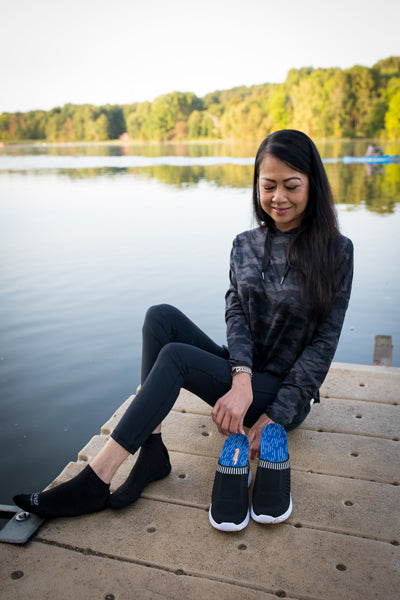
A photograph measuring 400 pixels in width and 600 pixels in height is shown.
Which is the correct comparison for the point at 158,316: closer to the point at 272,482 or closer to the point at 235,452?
the point at 235,452

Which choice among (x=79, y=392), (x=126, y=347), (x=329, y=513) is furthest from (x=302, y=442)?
(x=126, y=347)

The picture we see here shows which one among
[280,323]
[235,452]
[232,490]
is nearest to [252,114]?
[280,323]

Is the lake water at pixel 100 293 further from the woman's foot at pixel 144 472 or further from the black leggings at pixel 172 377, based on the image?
the black leggings at pixel 172 377

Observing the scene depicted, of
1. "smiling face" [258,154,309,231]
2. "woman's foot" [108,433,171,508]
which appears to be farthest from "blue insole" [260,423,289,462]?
"smiling face" [258,154,309,231]

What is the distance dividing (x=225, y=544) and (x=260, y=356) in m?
0.79

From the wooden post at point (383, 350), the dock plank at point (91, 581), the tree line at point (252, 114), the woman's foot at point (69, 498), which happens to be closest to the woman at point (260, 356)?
the woman's foot at point (69, 498)

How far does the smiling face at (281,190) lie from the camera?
1961mm

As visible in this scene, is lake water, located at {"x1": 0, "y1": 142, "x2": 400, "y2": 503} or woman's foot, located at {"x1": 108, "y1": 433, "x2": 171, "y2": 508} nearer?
woman's foot, located at {"x1": 108, "y1": 433, "x2": 171, "y2": 508}

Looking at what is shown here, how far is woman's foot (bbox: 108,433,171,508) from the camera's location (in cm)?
185

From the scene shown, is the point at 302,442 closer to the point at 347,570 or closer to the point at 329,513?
the point at 329,513

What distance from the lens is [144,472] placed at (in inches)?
75.8

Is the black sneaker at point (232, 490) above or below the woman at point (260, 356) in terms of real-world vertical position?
below

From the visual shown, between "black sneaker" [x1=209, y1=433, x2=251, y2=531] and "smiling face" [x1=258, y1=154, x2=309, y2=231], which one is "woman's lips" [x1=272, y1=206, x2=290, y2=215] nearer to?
"smiling face" [x1=258, y1=154, x2=309, y2=231]

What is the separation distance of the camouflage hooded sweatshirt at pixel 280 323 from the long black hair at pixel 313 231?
0.04 m
